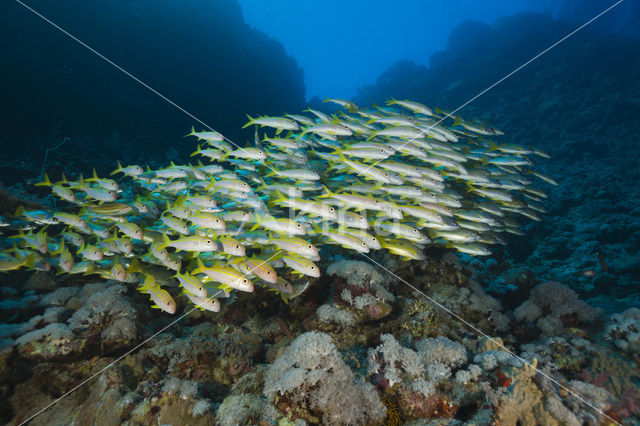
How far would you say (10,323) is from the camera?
4461 millimetres

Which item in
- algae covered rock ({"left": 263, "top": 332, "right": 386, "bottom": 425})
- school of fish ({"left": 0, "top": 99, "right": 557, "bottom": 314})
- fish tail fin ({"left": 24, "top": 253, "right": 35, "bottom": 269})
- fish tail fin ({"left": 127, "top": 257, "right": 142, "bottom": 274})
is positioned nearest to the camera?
algae covered rock ({"left": 263, "top": 332, "right": 386, "bottom": 425})

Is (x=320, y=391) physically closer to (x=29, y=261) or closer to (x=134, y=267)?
(x=134, y=267)

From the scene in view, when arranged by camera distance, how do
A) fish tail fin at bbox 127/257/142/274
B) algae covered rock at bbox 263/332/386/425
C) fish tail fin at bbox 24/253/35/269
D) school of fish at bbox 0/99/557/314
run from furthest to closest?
fish tail fin at bbox 24/253/35/269 < fish tail fin at bbox 127/257/142/274 < school of fish at bbox 0/99/557/314 < algae covered rock at bbox 263/332/386/425

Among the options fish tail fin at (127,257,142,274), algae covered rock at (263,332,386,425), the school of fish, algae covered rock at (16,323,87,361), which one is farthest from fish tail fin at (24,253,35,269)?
algae covered rock at (263,332,386,425)

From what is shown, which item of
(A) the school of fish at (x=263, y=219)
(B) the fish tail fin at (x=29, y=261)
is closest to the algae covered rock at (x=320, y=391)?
(A) the school of fish at (x=263, y=219)

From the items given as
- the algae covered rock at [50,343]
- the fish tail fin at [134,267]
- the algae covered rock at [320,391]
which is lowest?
the algae covered rock at [50,343]

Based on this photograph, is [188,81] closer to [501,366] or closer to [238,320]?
[238,320]

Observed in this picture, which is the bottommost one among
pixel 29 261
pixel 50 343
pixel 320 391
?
pixel 50 343

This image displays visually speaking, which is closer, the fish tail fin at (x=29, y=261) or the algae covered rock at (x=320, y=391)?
the algae covered rock at (x=320, y=391)

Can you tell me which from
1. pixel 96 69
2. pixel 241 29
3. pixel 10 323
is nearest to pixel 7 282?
pixel 10 323

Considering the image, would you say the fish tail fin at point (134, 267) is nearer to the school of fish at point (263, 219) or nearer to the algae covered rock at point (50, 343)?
the school of fish at point (263, 219)

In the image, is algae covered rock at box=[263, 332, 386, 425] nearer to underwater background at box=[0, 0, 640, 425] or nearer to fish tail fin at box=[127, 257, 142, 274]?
underwater background at box=[0, 0, 640, 425]

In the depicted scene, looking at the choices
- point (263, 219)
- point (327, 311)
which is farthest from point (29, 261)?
point (327, 311)

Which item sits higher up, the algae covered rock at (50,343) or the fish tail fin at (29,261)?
the fish tail fin at (29,261)
